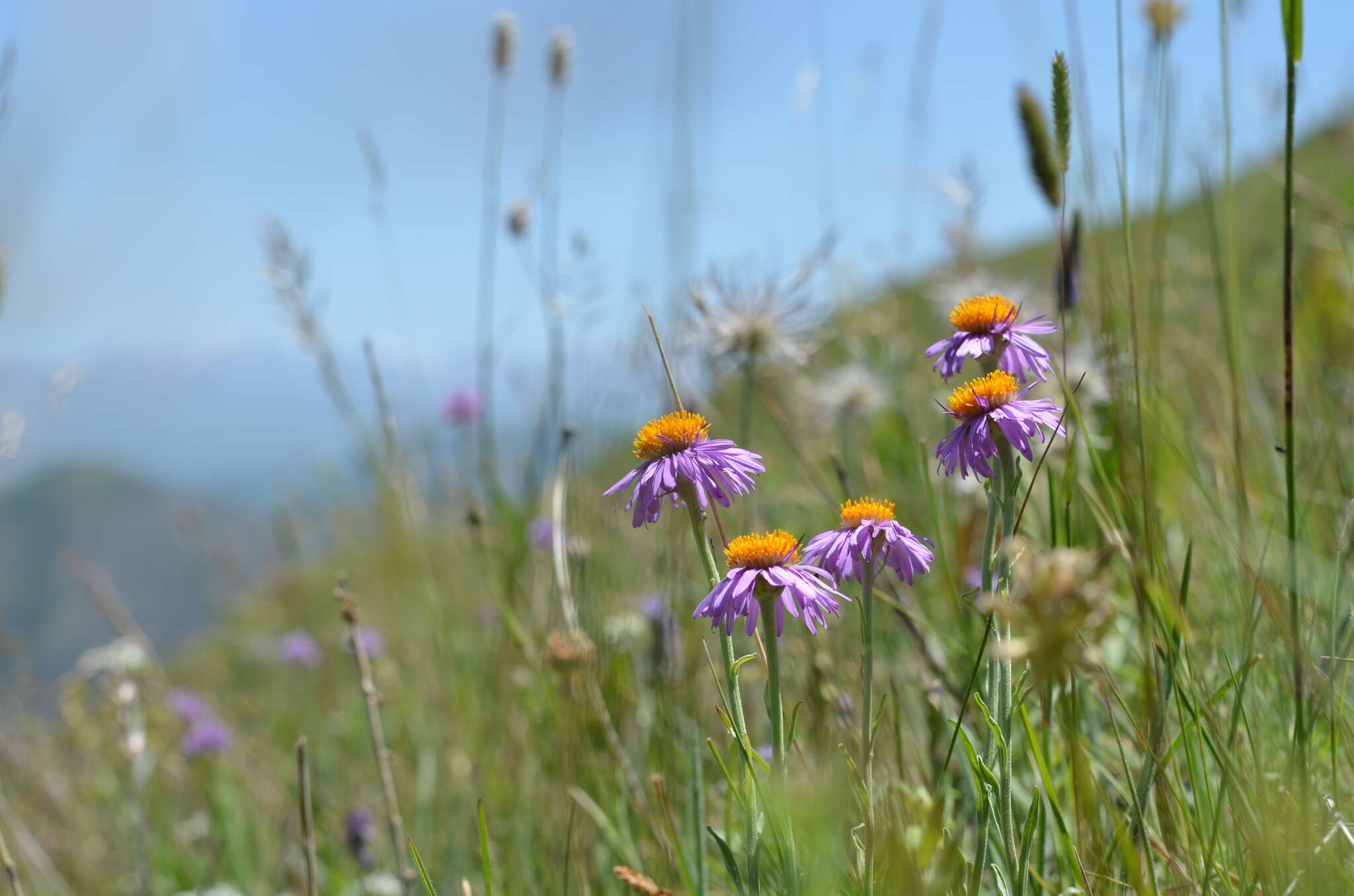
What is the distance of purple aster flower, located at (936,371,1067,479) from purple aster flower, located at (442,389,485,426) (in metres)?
3.20

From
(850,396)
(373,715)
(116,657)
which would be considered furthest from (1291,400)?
(850,396)

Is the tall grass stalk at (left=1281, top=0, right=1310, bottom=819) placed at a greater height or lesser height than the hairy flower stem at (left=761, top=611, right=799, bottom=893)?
greater

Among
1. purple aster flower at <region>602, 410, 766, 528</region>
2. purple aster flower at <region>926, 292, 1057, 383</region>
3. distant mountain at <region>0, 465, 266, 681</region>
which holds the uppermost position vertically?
purple aster flower at <region>926, 292, 1057, 383</region>

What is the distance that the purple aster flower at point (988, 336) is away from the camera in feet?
3.08

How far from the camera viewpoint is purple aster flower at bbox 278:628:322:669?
12.2 feet

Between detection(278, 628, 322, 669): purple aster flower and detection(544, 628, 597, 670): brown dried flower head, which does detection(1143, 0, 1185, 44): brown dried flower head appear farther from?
detection(278, 628, 322, 669): purple aster flower

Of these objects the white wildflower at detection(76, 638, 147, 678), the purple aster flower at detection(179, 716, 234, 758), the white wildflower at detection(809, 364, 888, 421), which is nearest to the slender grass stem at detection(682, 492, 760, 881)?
the white wildflower at detection(76, 638, 147, 678)

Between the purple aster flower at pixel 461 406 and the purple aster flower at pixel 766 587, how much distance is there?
3167mm

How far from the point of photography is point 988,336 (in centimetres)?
96

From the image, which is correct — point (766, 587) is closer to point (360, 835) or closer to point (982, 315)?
point (982, 315)

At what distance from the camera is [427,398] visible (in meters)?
3.74

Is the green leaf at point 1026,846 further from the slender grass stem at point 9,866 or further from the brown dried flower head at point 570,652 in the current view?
the slender grass stem at point 9,866

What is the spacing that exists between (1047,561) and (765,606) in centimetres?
37

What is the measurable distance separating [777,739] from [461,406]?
345cm
